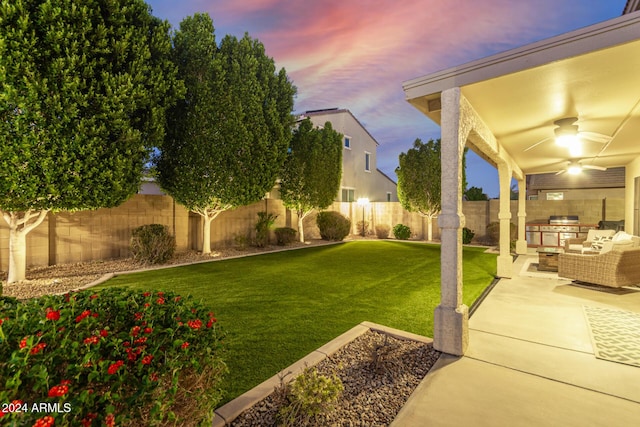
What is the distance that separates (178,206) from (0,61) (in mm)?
5419

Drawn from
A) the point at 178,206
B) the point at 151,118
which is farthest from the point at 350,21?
the point at 178,206

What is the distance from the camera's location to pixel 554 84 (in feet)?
11.7

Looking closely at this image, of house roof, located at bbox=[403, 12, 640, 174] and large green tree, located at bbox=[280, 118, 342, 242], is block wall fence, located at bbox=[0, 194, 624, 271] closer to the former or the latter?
large green tree, located at bbox=[280, 118, 342, 242]

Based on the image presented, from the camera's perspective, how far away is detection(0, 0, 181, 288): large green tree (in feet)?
16.9

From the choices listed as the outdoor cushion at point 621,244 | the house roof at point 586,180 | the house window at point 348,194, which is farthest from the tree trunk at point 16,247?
the house roof at point 586,180

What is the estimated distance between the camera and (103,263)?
7.84 meters

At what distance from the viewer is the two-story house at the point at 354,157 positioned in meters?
19.1

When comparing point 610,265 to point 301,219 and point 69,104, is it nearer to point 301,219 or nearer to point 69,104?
point 301,219

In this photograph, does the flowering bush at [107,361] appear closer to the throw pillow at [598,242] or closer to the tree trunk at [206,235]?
the tree trunk at [206,235]

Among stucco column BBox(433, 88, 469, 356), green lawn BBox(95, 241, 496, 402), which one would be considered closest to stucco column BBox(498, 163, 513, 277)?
green lawn BBox(95, 241, 496, 402)

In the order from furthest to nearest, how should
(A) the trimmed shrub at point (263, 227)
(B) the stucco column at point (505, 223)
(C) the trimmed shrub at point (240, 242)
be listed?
(A) the trimmed shrub at point (263, 227), (C) the trimmed shrub at point (240, 242), (B) the stucco column at point (505, 223)

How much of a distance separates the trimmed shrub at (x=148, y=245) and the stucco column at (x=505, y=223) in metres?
8.75

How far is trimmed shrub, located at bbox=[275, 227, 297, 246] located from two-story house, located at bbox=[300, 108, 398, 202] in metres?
6.61

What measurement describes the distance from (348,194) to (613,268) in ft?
48.5
